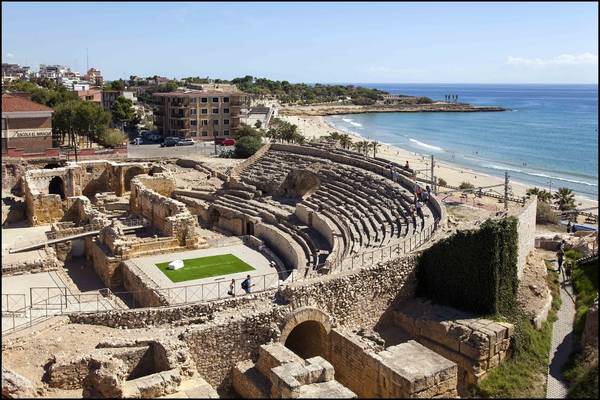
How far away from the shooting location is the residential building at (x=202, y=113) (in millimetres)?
67188

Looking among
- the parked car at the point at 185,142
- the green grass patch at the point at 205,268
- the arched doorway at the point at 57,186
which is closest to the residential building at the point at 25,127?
the arched doorway at the point at 57,186

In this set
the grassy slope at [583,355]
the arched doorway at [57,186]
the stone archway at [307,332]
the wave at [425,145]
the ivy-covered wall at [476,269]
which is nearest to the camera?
the grassy slope at [583,355]

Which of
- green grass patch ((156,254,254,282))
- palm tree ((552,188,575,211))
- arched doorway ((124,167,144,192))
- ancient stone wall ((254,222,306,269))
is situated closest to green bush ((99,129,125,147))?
arched doorway ((124,167,144,192))

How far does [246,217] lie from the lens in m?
35.2

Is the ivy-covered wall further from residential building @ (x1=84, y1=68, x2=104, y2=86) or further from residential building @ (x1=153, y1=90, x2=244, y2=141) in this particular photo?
residential building @ (x1=84, y1=68, x2=104, y2=86)

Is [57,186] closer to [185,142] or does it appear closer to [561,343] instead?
[185,142]

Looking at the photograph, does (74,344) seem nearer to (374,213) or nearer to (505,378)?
(505,378)

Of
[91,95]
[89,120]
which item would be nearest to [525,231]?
[89,120]

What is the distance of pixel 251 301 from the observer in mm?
18109

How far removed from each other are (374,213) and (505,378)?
12317 mm

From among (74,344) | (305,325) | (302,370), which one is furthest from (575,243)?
(74,344)

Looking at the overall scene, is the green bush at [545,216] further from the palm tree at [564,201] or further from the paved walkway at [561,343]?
the paved walkway at [561,343]

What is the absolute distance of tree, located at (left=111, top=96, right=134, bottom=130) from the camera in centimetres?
7150

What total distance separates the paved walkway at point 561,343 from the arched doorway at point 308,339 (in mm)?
6675
